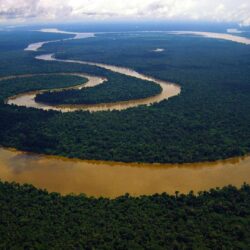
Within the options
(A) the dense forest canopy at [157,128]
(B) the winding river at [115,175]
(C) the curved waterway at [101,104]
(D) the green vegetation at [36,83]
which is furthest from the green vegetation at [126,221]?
(D) the green vegetation at [36,83]

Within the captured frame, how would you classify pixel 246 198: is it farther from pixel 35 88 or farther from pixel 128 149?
pixel 35 88

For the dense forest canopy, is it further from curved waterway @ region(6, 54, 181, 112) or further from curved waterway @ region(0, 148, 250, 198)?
curved waterway @ region(6, 54, 181, 112)

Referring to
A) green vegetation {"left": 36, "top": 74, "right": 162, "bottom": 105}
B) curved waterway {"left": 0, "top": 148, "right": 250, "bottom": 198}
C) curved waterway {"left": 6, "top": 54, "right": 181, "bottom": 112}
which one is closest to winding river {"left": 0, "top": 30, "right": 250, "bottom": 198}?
curved waterway {"left": 0, "top": 148, "right": 250, "bottom": 198}

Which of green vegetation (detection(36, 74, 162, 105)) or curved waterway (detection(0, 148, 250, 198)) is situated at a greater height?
green vegetation (detection(36, 74, 162, 105))

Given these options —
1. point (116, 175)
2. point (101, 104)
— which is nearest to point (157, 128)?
point (116, 175)

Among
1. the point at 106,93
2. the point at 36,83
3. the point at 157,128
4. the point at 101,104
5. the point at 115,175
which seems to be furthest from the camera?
the point at 36,83

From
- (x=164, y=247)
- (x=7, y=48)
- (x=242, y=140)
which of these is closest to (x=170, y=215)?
(x=164, y=247)

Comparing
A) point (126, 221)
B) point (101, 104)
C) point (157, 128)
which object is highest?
point (157, 128)

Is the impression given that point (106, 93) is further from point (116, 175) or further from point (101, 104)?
point (116, 175)
